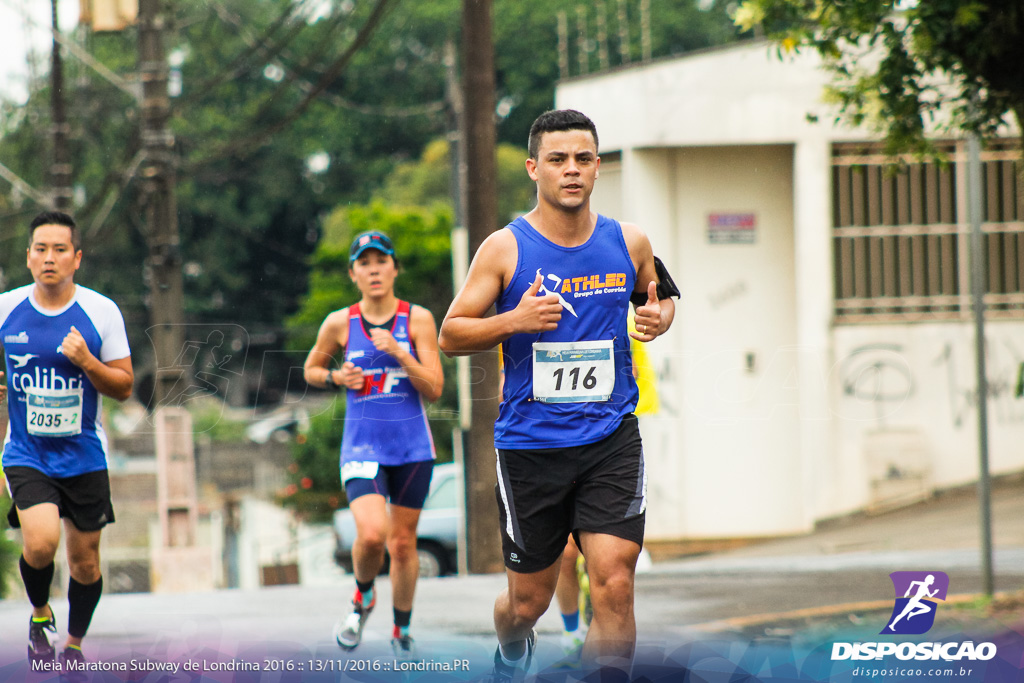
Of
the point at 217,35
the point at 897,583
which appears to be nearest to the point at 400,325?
the point at 897,583

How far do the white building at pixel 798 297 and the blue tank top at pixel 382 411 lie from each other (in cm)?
780

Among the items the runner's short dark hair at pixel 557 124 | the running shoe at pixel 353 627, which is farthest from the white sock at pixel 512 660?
the runner's short dark hair at pixel 557 124

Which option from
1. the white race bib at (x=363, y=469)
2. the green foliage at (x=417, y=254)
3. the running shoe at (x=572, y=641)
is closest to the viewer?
the running shoe at (x=572, y=641)

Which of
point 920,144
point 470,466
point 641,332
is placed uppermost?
point 920,144

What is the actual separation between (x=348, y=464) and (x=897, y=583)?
3.41 meters

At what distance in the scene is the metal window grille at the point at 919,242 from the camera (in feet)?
46.7

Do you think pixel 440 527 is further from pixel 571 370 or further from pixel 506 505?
pixel 571 370

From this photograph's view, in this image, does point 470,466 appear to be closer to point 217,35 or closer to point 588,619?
point 588,619

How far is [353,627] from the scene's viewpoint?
6.15 m

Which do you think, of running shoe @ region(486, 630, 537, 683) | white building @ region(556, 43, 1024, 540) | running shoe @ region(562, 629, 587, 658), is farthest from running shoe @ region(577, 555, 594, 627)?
white building @ region(556, 43, 1024, 540)

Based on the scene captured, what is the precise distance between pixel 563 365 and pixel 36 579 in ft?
8.92

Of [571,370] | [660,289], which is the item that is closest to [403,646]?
[571,370]

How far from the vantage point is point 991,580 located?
8.16 meters

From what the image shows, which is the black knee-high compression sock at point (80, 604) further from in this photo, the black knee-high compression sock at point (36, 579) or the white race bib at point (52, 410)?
the white race bib at point (52, 410)
